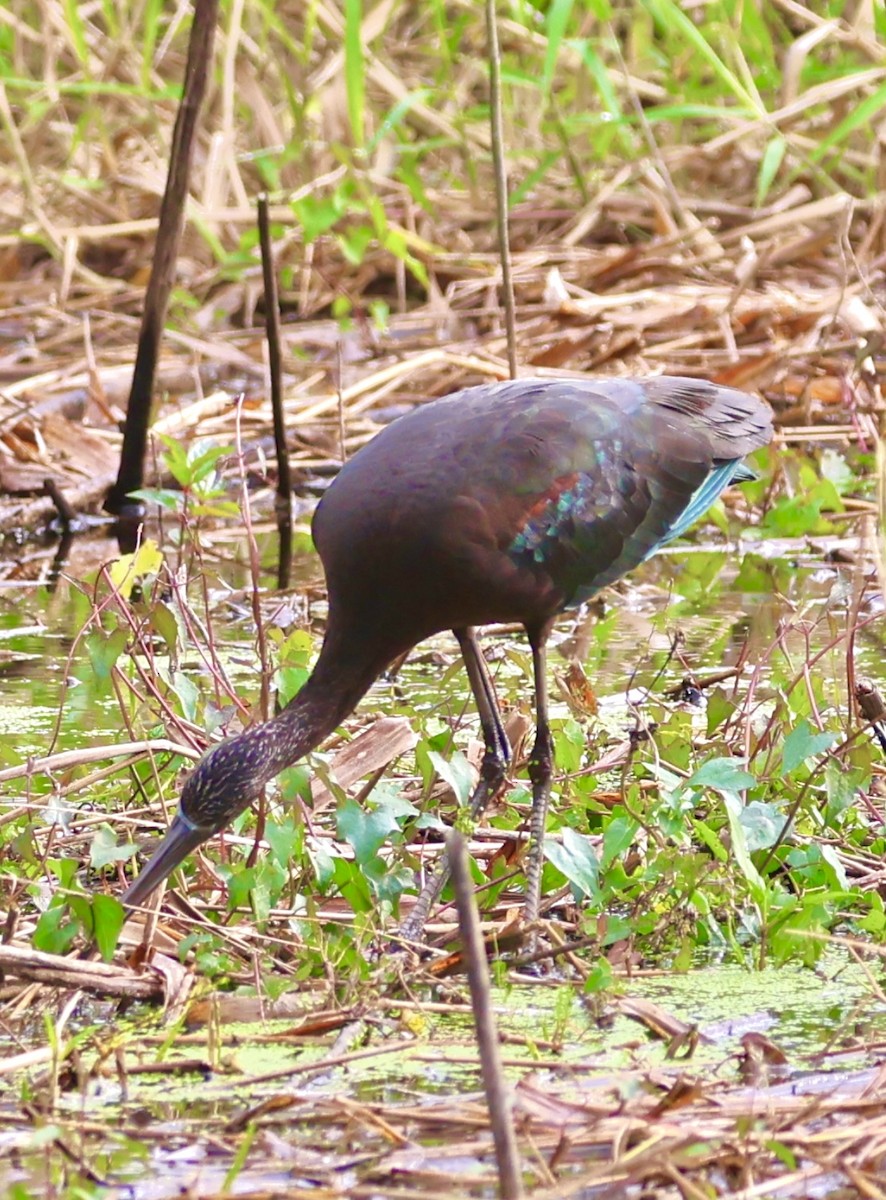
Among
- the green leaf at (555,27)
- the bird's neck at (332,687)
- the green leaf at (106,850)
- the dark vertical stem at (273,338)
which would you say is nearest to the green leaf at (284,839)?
the bird's neck at (332,687)

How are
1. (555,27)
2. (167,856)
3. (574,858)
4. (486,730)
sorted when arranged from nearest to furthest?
Result: (574,858)
(167,856)
(486,730)
(555,27)

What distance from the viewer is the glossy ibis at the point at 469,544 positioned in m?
3.41

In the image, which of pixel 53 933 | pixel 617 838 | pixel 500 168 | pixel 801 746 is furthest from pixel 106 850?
pixel 500 168

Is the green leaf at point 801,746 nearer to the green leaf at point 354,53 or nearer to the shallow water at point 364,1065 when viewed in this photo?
the shallow water at point 364,1065

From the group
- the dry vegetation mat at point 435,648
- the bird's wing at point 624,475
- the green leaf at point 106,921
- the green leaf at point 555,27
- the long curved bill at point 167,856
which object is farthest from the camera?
the green leaf at point 555,27

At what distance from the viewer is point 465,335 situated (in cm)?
840

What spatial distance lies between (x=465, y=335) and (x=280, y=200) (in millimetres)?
1252

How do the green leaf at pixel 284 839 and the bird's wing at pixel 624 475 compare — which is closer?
the green leaf at pixel 284 839

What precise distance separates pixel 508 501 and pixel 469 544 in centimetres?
15

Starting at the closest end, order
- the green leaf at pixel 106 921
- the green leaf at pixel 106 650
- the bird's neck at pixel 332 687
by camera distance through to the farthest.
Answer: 1. the green leaf at pixel 106 921
2. the bird's neck at pixel 332 687
3. the green leaf at pixel 106 650

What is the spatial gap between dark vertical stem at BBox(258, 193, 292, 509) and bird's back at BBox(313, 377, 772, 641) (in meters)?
2.08

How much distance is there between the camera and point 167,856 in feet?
10.7

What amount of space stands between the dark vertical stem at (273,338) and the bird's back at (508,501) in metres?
2.08

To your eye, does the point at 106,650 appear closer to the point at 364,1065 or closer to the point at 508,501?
the point at 508,501
